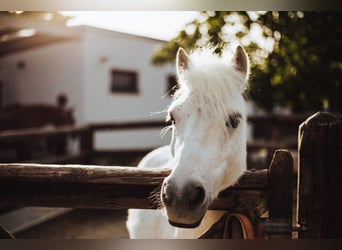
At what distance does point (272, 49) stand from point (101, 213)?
6.25 ft

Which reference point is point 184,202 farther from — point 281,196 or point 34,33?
point 34,33

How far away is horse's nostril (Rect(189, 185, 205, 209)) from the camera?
3.88 ft

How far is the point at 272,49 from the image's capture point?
2559 millimetres

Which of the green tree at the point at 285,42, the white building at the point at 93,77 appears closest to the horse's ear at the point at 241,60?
the green tree at the point at 285,42

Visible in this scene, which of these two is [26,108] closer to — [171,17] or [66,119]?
[66,119]

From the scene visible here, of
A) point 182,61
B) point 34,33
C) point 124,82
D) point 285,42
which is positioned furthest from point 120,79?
point 182,61

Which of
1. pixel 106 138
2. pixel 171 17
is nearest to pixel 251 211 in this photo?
pixel 171 17

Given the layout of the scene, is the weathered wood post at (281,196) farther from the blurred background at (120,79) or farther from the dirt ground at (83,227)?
the dirt ground at (83,227)

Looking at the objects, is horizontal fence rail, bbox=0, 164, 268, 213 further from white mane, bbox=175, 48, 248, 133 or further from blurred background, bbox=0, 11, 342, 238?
blurred background, bbox=0, 11, 342, 238

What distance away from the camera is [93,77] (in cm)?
739

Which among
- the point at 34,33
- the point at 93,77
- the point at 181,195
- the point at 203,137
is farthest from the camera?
the point at 93,77

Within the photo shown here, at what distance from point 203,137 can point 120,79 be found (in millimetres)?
6751

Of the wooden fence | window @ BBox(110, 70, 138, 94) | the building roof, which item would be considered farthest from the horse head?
window @ BBox(110, 70, 138, 94)

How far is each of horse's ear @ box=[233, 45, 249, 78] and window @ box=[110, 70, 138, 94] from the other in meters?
6.35
